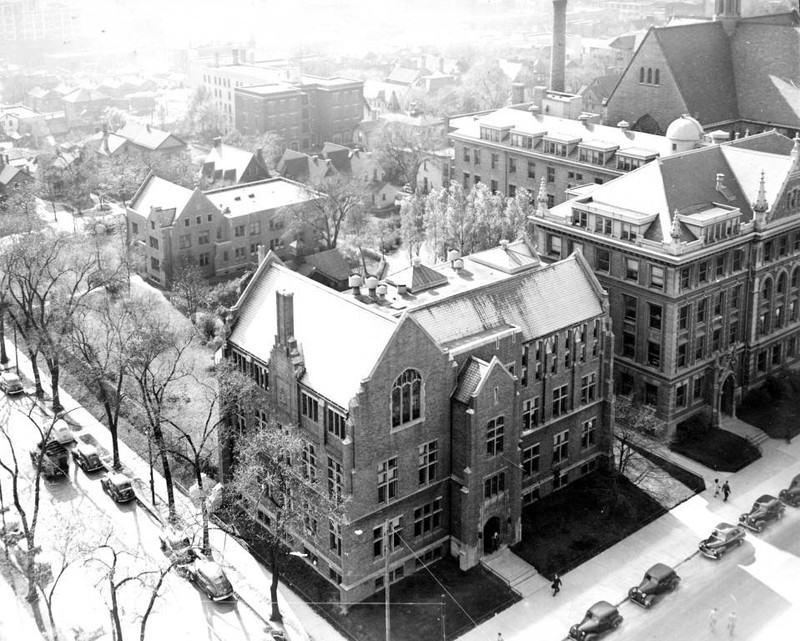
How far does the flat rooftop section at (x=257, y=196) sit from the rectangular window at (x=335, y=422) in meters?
62.3

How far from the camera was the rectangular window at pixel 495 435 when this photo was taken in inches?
2409

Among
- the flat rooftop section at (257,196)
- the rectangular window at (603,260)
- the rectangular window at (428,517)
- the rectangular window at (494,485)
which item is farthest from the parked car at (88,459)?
the flat rooftop section at (257,196)

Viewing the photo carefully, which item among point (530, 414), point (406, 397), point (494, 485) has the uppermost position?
point (406, 397)

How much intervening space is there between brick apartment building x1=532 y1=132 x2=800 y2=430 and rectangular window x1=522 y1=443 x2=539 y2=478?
14.9 m

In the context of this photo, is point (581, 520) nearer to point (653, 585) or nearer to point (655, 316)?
point (653, 585)

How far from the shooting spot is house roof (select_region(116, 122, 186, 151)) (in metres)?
158

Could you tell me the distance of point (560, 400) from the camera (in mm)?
69812

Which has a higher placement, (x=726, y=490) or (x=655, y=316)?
(x=655, y=316)

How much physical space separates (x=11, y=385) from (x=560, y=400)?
160 ft

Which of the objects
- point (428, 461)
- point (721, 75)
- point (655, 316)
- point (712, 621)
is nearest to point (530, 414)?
point (428, 461)

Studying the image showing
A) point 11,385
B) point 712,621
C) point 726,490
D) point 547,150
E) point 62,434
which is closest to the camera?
point 712,621

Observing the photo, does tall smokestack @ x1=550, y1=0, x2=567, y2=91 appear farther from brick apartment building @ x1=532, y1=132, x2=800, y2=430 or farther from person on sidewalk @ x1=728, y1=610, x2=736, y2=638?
person on sidewalk @ x1=728, y1=610, x2=736, y2=638

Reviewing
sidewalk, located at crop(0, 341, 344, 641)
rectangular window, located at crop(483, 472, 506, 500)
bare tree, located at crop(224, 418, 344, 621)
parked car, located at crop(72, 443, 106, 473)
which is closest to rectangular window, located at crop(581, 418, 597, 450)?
rectangular window, located at crop(483, 472, 506, 500)

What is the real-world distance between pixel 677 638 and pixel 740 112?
75237 mm
